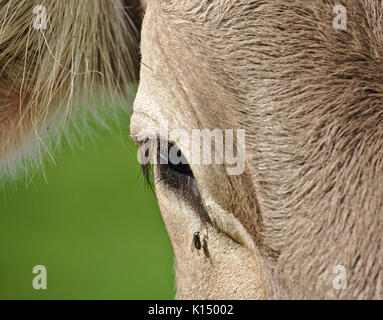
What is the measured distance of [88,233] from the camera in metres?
6.76

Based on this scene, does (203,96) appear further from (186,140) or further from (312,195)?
(312,195)

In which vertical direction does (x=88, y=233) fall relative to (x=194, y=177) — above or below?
below

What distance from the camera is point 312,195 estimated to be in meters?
1.48

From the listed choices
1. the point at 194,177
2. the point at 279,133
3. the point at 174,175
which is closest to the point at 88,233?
the point at 174,175

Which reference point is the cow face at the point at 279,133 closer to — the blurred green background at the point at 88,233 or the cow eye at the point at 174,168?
the cow eye at the point at 174,168

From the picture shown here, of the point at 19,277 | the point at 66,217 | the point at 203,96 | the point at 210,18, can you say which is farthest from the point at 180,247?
the point at 66,217

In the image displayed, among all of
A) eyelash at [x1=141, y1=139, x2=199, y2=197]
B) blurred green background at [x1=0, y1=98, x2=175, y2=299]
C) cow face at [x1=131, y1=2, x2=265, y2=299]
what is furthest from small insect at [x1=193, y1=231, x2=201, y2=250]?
blurred green background at [x1=0, y1=98, x2=175, y2=299]

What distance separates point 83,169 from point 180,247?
5.30 metres

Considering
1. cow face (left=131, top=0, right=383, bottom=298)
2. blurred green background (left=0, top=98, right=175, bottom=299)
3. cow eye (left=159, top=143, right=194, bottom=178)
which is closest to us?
cow face (left=131, top=0, right=383, bottom=298)

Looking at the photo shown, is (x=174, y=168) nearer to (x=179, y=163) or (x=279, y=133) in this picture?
(x=179, y=163)

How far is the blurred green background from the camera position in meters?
6.19

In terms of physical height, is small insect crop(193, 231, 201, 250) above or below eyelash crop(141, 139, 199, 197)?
below

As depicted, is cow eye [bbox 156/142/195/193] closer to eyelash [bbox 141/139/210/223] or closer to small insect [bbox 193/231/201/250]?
eyelash [bbox 141/139/210/223]
